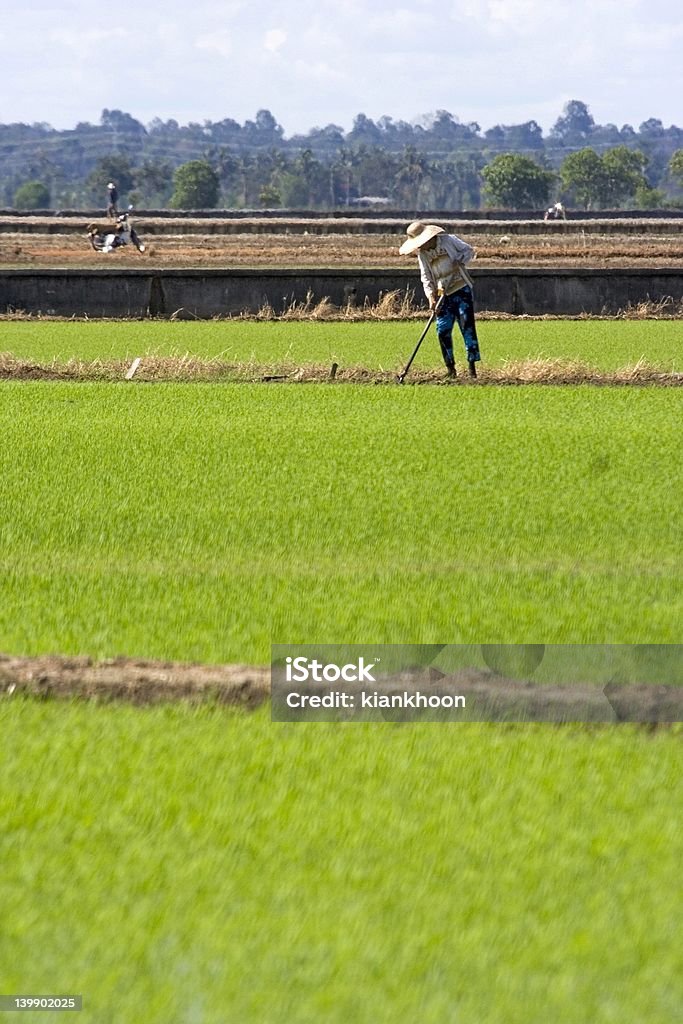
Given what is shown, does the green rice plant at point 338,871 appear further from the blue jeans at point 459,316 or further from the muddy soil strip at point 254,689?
the blue jeans at point 459,316

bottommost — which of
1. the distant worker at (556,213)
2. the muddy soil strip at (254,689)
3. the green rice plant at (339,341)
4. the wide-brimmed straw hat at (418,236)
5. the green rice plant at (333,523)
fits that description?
the distant worker at (556,213)

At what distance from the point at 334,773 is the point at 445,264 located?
10840mm

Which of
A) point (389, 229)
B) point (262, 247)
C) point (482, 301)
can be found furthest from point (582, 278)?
point (389, 229)

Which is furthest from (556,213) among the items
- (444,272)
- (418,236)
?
(418,236)

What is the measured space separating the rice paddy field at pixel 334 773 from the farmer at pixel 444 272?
165 inches

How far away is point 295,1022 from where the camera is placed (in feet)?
10.6

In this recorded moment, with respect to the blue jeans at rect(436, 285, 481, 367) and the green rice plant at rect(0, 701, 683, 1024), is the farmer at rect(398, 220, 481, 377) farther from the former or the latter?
the green rice plant at rect(0, 701, 683, 1024)

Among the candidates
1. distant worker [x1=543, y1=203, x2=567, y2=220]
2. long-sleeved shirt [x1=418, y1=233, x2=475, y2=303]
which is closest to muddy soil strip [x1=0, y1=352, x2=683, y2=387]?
long-sleeved shirt [x1=418, y1=233, x2=475, y2=303]

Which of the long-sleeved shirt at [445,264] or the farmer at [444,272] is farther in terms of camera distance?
the long-sleeved shirt at [445,264]

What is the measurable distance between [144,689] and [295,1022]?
2.41 m

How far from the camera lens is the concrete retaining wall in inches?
960

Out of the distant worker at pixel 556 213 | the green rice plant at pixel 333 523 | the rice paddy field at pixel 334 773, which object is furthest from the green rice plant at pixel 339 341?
the distant worker at pixel 556 213

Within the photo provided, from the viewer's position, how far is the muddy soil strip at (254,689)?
5320 mm

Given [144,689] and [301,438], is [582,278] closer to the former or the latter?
[301,438]
